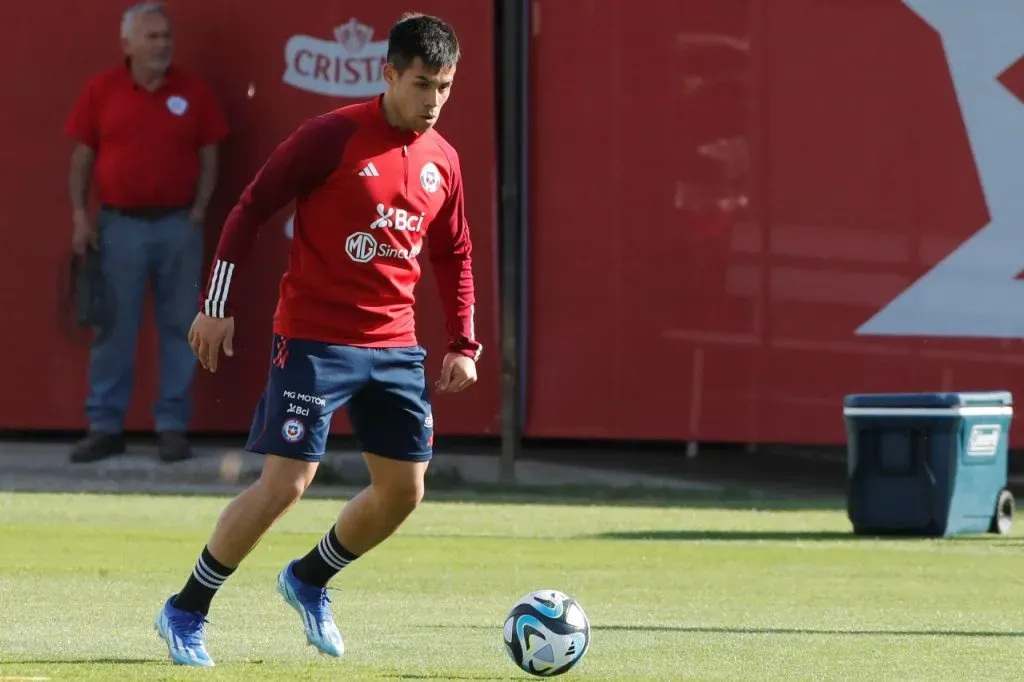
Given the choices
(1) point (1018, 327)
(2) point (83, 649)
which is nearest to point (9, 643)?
(2) point (83, 649)

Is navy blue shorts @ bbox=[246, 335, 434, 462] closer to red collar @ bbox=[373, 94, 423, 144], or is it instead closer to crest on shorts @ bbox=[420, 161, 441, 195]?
crest on shorts @ bbox=[420, 161, 441, 195]

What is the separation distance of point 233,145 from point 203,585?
8.59 metres

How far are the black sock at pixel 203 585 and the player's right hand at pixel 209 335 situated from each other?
63 centimetres

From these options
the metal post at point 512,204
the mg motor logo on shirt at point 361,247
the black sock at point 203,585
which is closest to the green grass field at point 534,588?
the black sock at point 203,585

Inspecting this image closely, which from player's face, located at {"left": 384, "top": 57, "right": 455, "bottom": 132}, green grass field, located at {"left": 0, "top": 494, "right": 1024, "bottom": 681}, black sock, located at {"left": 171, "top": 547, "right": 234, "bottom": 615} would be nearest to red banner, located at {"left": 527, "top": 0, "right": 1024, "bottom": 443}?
green grass field, located at {"left": 0, "top": 494, "right": 1024, "bottom": 681}

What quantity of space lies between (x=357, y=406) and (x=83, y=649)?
1.17 m

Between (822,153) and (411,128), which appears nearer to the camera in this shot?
(411,128)

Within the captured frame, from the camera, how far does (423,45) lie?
661cm

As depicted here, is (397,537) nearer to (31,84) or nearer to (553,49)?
(553,49)

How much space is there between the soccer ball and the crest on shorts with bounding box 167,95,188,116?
8.50m

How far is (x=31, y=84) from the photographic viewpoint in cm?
1516

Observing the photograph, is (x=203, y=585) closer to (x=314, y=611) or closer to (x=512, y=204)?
(x=314, y=611)

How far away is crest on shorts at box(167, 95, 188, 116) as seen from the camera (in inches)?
565

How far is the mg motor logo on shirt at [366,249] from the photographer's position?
265 inches
